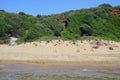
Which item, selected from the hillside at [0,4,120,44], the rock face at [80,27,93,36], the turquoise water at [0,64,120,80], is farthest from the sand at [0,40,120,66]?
the rock face at [80,27,93,36]

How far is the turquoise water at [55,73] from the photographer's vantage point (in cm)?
1330

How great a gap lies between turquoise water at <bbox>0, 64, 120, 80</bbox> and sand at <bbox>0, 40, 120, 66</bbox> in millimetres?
1237

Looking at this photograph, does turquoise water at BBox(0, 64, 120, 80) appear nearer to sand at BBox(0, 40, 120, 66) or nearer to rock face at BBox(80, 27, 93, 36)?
sand at BBox(0, 40, 120, 66)

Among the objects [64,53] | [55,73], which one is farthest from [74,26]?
[55,73]

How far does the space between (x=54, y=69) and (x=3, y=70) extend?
87.5 inches

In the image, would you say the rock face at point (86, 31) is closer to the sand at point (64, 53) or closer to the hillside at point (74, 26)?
the hillside at point (74, 26)

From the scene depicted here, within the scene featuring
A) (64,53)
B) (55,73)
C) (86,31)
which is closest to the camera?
(55,73)

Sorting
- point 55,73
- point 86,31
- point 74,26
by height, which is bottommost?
point 55,73

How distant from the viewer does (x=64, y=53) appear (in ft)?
62.3

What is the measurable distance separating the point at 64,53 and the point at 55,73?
4512 millimetres

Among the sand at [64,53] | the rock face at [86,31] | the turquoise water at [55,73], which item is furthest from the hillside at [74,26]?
the turquoise water at [55,73]

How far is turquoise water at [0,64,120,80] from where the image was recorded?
1330 cm

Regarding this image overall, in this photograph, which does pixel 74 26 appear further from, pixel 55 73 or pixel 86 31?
pixel 55 73

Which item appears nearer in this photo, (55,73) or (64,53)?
(55,73)
